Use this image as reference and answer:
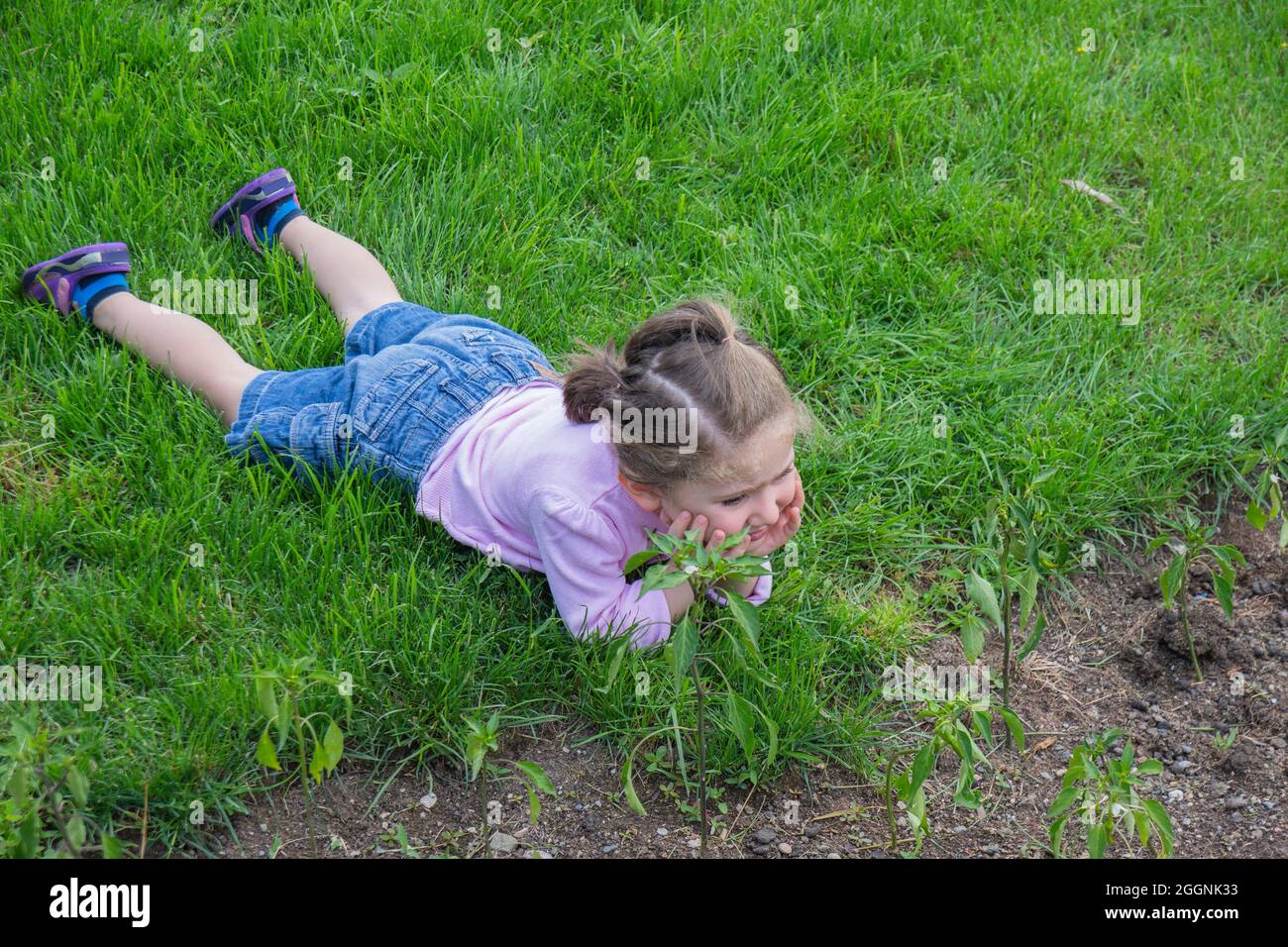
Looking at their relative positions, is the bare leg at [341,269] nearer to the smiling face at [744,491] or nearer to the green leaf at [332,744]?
the smiling face at [744,491]

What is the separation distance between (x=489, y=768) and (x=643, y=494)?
68 cm

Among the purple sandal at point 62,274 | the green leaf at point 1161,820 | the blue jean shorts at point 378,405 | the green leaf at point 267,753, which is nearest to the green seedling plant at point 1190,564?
the green leaf at point 1161,820

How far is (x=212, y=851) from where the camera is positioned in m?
2.44

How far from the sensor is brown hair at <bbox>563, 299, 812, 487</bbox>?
8.61 ft

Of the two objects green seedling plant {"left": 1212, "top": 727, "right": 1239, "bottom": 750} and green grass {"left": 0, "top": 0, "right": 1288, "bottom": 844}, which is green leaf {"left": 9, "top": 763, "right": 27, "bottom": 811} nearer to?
green grass {"left": 0, "top": 0, "right": 1288, "bottom": 844}

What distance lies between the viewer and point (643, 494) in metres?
2.72

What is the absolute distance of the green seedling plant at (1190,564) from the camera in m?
2.66

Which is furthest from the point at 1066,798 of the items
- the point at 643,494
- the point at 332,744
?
the point at 332,744

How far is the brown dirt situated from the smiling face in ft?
1.85

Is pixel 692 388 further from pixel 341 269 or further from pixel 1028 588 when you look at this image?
pixel 341 269

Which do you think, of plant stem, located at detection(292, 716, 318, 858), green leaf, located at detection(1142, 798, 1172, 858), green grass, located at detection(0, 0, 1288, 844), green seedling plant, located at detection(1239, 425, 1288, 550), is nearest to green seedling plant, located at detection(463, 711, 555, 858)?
green grass, located at detection(0, 0, 1288, 844)

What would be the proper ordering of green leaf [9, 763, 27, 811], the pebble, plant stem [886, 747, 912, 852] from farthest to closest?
the pebble
plant stem [886, 747, 912, 852]
green leaf [9, 763, 27, 811]

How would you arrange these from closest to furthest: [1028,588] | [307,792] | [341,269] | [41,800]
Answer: [41,800], [307,792], [1028,588], [341,269]

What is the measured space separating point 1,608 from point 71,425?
2.03 feet
